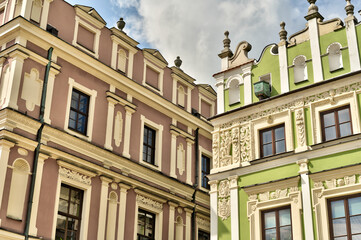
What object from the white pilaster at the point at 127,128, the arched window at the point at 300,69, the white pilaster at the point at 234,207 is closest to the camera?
the white pilaster at the point at 234,207

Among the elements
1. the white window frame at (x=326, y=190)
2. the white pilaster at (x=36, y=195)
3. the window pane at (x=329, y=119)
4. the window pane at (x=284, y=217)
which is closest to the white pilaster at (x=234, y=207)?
the window pane at (x=284, y=217)

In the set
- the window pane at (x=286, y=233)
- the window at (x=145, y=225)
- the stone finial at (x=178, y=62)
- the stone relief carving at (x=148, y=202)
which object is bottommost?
the window pane at (x=286, y=233)

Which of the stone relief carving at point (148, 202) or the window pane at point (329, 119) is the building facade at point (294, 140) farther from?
the stone relief carving at point (148, 202)

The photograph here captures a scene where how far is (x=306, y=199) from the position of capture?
56.8 feet

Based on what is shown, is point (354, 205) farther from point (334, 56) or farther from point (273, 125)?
point (334, 56)

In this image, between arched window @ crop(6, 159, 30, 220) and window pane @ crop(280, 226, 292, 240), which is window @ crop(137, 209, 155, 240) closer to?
arched window @ crop(6, 159, 30, 220)

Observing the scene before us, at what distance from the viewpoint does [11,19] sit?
70.4ft

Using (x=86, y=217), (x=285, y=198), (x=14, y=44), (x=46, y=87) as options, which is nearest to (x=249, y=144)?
(x=285, y=198)

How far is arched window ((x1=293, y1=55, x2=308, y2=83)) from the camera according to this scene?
1925cm

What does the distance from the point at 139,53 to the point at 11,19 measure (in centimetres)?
Result: 681

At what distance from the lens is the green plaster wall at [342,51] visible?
59.7 feet

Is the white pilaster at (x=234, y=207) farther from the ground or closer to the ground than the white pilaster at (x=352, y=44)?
closer to the ground

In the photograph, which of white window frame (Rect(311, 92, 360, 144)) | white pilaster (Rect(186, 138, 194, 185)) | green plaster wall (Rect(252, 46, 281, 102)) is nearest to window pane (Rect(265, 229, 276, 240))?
white window frame (Rect(311, 92, 360, 144))

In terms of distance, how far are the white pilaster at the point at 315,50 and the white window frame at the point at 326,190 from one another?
3.49 meters
